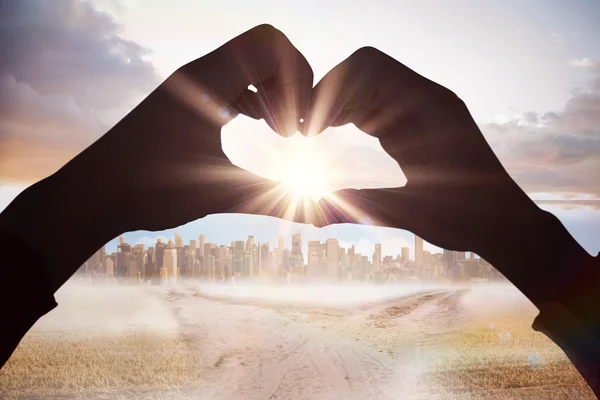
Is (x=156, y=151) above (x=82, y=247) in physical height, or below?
above

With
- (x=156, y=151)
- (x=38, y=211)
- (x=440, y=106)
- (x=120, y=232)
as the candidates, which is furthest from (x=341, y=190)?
(x=38, y=211)

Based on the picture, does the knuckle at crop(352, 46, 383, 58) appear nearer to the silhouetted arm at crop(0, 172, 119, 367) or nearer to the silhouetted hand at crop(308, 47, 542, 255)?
the silhouetted hand at crop(308, 47, 542, 255)

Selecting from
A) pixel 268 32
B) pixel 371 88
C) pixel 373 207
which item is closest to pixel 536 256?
pixel 373 207

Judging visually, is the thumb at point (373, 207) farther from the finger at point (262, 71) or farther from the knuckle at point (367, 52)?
the knuckle at point (367, 52)

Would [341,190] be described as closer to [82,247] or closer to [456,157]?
[456,157]

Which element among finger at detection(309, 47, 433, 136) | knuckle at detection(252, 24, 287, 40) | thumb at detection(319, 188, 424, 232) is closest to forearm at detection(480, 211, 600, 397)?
thumb at detection(319, 188, 424, 232)

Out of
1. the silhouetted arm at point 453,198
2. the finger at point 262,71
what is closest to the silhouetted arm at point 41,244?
the finger at point 262,71
